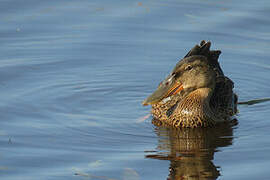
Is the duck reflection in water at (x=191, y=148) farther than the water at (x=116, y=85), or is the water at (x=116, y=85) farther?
the water at (x=116, y=85)

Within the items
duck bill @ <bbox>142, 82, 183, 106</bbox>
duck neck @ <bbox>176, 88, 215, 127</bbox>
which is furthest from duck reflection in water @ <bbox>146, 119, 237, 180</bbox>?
duck bill @ <bbox>142, 82, 183, 106</bbox>

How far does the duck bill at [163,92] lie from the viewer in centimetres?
1009

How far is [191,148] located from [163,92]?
4.36 feet

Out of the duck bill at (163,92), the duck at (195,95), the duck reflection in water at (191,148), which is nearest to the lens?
the duck reflection in water at (191,148)

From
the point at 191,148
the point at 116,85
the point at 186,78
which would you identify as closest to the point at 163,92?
the point at 186,78

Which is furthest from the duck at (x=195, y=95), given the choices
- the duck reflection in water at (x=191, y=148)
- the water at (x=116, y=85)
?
the water at (x=116, y=85)

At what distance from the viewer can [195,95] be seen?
10523mm

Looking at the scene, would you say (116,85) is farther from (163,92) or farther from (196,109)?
(196,109)

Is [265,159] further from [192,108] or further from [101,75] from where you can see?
[101,75]

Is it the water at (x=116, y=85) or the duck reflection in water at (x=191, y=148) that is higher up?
the water at (x=116, y=85)

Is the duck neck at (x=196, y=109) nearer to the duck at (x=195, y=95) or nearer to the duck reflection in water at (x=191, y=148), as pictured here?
the duck at (x=195, y=95)

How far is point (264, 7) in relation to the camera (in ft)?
48.3

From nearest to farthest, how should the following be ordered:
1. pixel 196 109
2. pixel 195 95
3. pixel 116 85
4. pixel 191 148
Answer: pixel 191 148, pixel 196 109, pixel 195 95, pixel 116 85

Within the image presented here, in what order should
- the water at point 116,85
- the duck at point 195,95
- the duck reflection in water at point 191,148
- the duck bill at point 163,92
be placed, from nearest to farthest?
the duck reflection in water at point 191,148
the water at point 116,85
the duck bill at point 163,92
the duck at point 195,95
